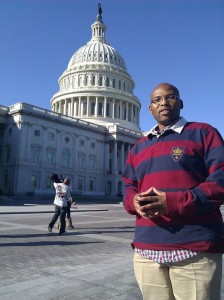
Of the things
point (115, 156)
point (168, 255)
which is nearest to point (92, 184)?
point (115, 156)

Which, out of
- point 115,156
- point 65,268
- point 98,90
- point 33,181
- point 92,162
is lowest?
point 65,268

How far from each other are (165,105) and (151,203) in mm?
977

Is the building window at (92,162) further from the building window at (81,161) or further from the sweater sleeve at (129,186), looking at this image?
the sweater sleeve at (129,186)

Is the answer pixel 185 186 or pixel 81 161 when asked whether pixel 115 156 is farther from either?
pixel 185 186

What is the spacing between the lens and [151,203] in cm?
247

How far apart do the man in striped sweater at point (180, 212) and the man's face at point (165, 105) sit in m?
0.01

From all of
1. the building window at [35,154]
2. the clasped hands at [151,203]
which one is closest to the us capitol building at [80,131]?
the building window at [35,154]

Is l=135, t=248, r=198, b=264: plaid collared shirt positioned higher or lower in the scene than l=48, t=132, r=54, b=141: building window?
lower

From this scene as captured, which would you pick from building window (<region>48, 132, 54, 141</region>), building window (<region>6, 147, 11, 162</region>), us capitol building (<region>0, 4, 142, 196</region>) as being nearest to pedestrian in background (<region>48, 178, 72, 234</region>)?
us capitol building (<region>0, 4, 142, 196</region>)

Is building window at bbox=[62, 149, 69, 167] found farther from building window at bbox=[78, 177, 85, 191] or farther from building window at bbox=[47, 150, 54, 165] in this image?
building window at bbox=[78, 177, 85, 191]

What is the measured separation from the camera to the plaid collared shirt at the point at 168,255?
247cm

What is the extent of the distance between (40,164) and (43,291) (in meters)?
56.0

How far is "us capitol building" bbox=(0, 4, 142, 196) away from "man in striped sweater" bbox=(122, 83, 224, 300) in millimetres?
54862

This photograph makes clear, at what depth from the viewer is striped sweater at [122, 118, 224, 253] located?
2406 mm
